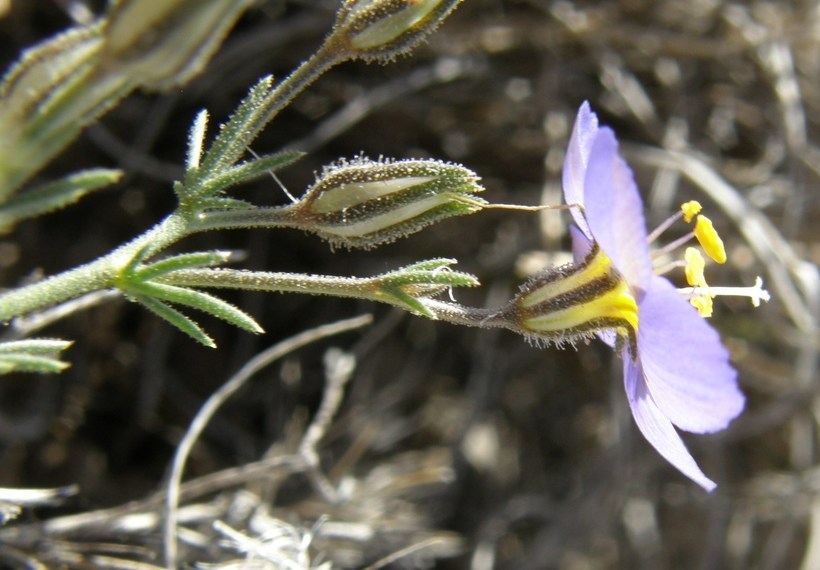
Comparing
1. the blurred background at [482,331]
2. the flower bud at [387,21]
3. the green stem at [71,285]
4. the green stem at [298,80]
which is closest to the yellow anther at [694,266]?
the flower bud at [387,21]

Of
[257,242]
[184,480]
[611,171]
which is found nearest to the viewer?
[611,171]

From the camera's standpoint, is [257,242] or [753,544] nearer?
[257,242]

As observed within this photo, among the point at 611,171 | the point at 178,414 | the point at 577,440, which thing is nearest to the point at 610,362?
the point at 577,440

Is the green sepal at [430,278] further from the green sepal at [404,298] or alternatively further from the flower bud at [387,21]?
the flower bud at [387,21]

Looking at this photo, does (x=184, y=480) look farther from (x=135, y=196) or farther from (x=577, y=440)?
(x=577, y=440)

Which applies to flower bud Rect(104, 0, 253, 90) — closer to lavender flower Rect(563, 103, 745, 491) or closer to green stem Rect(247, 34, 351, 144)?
green stem Rect(247, 34, 351, 144)
